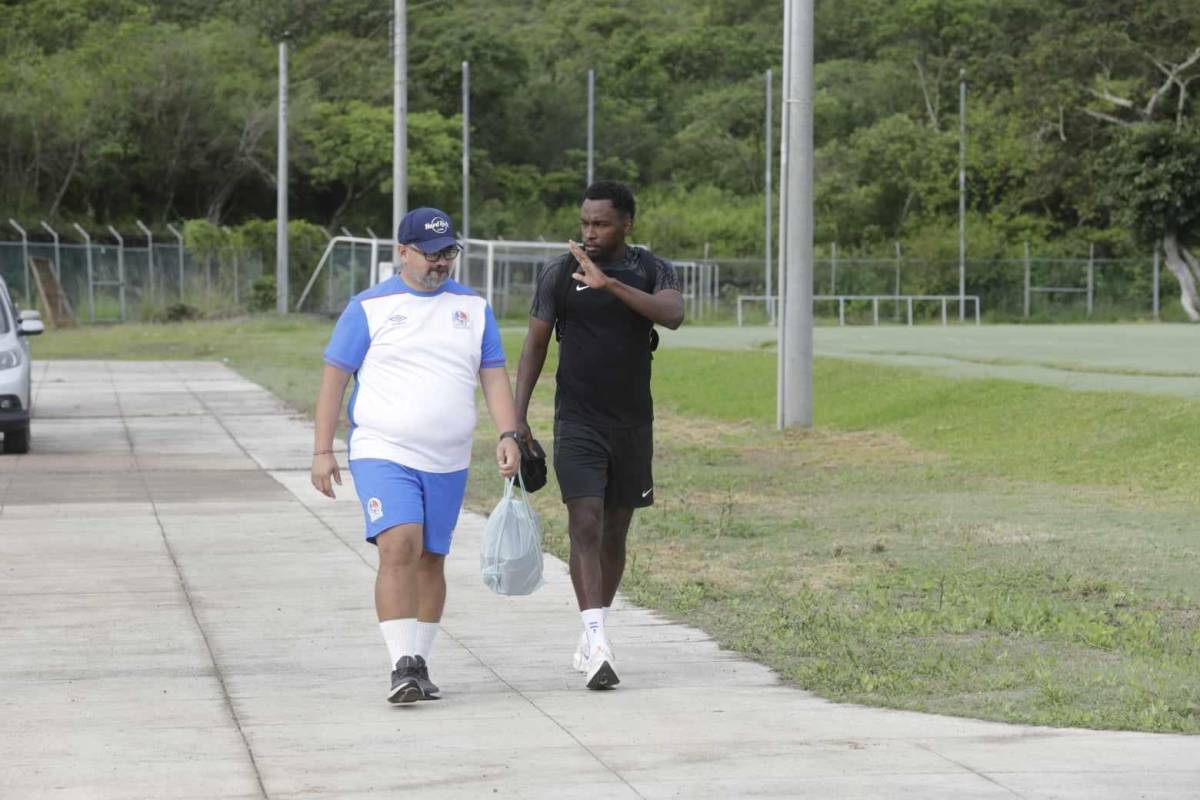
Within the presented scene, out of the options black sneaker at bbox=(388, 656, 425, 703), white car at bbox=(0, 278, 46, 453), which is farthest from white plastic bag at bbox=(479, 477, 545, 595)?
white car at bbox=(0, 278, 46, 453)

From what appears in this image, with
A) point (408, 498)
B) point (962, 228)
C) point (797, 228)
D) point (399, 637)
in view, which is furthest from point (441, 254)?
point (962, 228)

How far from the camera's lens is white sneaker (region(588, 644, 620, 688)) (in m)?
7.78

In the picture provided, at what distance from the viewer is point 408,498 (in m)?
7.52

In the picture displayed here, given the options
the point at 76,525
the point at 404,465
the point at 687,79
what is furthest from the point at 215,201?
the point at 404,465

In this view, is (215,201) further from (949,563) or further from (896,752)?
(896,752)

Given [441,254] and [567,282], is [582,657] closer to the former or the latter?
[567,282]

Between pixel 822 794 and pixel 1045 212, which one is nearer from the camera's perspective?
pixel 822 794

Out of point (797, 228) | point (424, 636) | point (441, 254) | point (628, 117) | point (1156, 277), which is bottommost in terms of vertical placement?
point (424, 636)

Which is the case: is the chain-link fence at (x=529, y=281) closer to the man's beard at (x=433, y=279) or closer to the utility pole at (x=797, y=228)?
the utility pole at (x=797, y=228)

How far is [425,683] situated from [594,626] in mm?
741

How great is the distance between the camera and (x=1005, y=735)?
22.6 feet

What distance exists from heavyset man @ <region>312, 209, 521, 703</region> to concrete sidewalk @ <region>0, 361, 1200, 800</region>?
432 mm

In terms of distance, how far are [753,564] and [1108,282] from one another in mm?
51611

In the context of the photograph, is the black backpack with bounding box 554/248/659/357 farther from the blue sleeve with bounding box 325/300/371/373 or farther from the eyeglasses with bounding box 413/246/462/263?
the blue sleeve with bounding box 325/300/371/373
